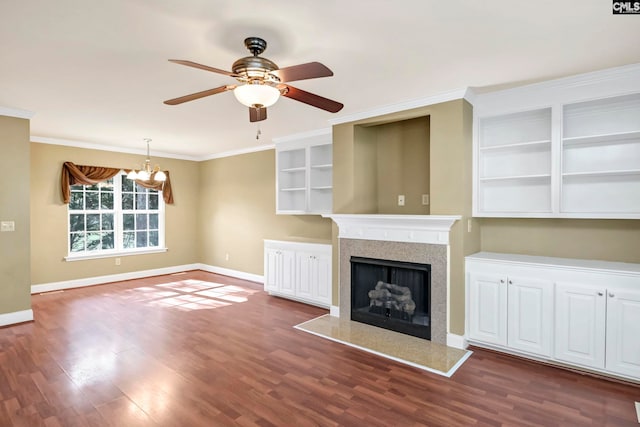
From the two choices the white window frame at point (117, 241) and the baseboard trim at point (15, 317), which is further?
the white window frame at point (117, 241)

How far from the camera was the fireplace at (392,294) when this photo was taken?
3.68 meters

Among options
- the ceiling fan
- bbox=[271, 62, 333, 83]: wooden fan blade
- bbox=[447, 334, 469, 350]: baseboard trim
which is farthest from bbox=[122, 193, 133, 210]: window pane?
bbox=[447, 334, 469, 350]: baseboard trim

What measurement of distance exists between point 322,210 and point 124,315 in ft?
9.98

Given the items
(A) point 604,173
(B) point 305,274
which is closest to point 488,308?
(A) point 604,173

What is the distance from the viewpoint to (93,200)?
249 inches

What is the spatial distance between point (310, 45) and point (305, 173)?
3.00 metres

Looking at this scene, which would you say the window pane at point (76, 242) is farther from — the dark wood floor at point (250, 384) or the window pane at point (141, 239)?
the dark wood floor at point (250, 384)

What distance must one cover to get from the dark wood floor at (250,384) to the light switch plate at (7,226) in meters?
1.20

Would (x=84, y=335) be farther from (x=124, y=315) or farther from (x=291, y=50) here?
(x=291, y=50)

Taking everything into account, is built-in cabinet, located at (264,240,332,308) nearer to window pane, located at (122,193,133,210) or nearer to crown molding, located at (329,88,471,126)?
crown molding, located at (329,88,471,126)

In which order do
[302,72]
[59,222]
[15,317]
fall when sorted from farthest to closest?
1. [59,222]
2. [15,317]
3. [302,72]

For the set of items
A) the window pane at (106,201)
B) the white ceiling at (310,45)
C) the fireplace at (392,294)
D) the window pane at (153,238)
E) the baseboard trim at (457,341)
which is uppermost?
the white ceiling at (310,45)

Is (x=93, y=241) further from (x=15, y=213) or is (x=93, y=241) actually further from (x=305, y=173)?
(x=305, y=173)

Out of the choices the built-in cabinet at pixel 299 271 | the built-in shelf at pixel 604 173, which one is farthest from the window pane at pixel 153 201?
the built-in shelf at pixel 604 173
